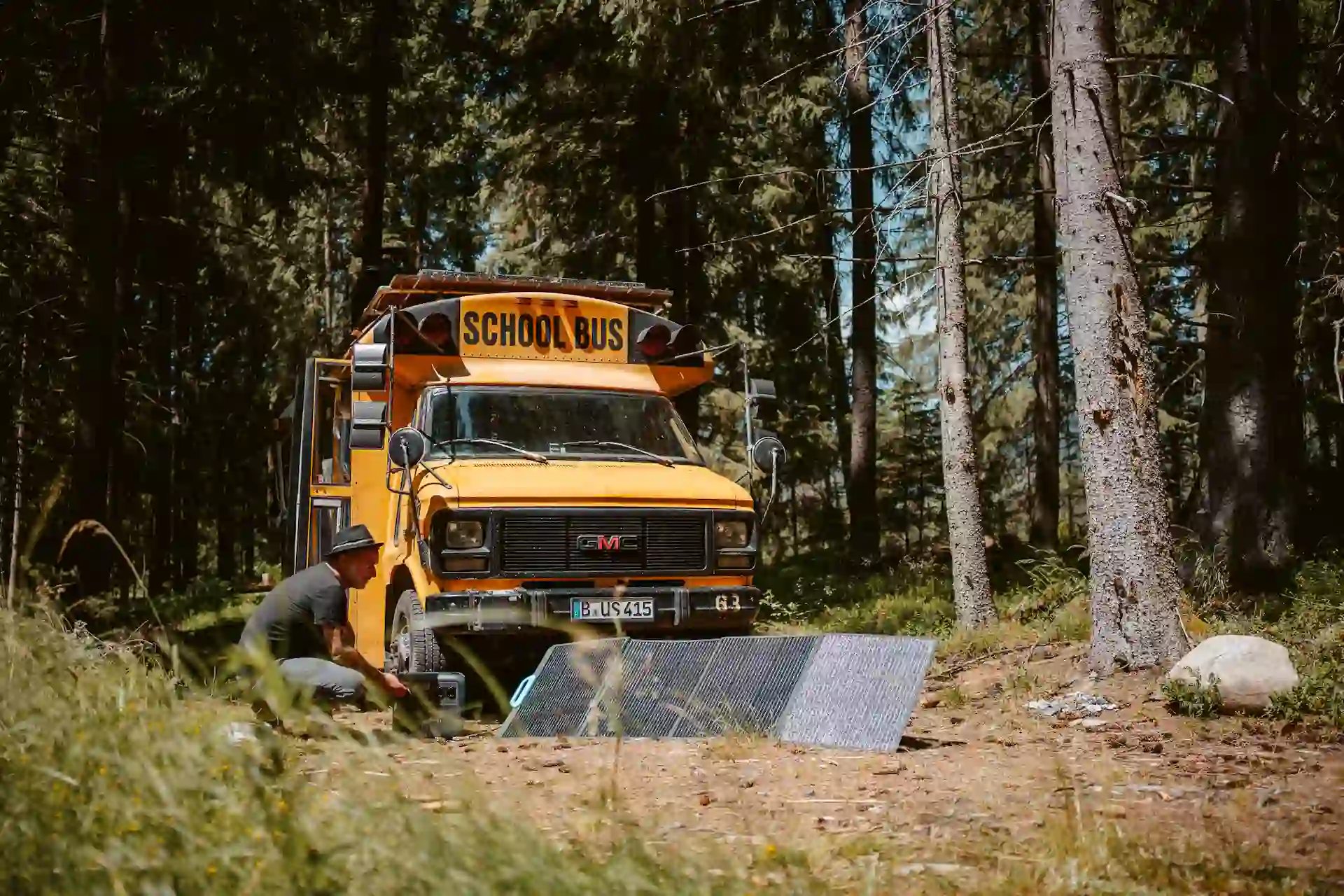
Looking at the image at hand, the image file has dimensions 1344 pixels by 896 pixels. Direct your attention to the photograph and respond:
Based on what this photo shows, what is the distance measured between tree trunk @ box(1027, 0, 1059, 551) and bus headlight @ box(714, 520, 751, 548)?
1090cm

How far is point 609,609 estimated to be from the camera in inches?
372

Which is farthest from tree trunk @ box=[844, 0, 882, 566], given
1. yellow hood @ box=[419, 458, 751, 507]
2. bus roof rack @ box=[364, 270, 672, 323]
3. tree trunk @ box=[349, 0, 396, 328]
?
yellow hood @ box=[419, 458, 751, 507]

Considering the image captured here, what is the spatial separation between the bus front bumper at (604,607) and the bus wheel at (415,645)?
0.19 meters

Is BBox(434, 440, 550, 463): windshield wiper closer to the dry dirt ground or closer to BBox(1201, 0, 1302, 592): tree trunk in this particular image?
the dry dirt ground

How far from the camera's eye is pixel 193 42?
1680 centimetres

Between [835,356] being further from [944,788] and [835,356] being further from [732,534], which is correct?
[944,788]

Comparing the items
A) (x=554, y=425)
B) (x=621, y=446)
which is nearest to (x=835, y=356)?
(x=621, y=446)

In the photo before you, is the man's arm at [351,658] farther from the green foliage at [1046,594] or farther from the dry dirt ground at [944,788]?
the green foliage at [1046,594]

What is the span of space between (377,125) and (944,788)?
17048 mm

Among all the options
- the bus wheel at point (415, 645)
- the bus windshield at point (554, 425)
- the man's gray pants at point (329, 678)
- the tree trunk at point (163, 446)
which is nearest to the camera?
the man's gray pants at point (329, 678)

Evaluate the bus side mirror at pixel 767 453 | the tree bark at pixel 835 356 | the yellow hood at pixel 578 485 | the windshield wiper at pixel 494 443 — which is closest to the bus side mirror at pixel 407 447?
the yellow hood at pixel 578 485

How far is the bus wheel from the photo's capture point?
9273 mm

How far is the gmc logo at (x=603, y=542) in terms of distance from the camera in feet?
31.5

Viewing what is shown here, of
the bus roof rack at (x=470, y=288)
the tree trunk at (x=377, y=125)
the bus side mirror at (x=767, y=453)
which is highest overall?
the tree trunk at (x=377, y=125)
